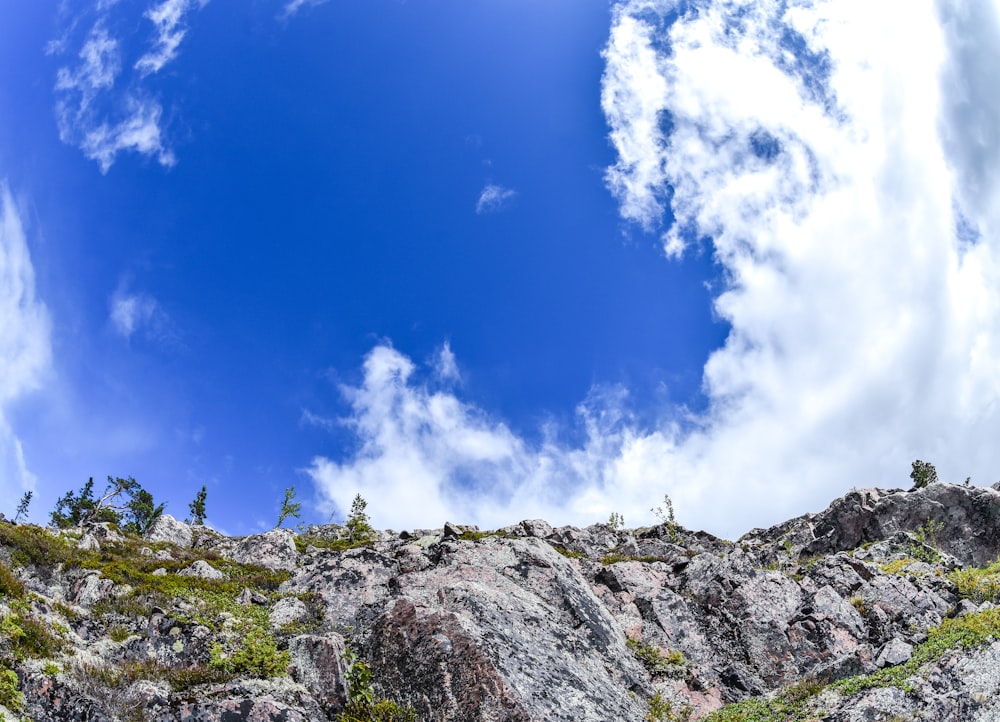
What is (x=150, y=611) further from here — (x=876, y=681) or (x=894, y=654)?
(x=894, y=654)

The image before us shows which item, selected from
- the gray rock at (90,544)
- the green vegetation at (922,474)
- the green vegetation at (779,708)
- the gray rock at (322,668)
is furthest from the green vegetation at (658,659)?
the green vegetation at (922,474)

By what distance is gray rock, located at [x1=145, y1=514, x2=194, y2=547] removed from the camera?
207ft

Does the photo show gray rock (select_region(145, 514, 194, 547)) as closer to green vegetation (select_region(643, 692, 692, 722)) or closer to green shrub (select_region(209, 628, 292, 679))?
green shrub (select_region(209, 628, 292, 679))

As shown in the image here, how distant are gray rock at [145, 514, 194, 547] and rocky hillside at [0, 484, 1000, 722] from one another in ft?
102

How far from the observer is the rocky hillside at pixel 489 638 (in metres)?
16.7

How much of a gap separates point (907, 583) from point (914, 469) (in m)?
73.5

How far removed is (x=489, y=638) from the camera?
1919 centimetres

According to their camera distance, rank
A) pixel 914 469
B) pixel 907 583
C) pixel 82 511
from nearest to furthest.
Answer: pixel 907 583, pixel 914 469, pixel 82 511

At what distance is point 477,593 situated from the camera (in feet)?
73.3

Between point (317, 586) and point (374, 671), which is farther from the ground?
point (317, 586)

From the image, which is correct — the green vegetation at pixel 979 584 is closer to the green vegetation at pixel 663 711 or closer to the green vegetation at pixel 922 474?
the green vegetation at pixel 663 711

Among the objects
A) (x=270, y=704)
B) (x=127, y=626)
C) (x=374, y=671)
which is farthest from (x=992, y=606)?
(x=127, y=626)

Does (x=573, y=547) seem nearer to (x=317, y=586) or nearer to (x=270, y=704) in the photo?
(x=317, y=586)

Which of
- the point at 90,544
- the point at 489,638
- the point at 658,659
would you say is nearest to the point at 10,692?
the point at 489,638
